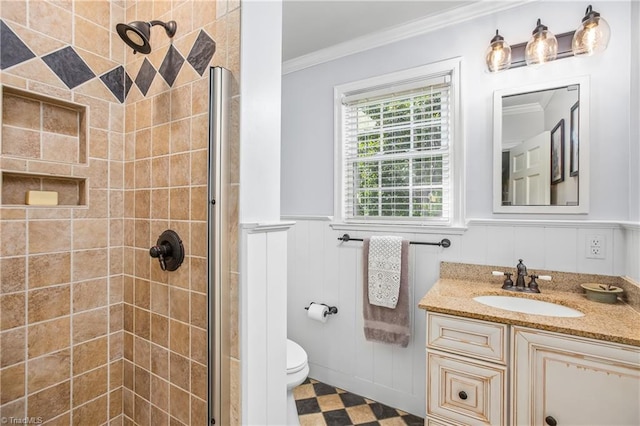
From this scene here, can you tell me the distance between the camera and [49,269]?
1.08m

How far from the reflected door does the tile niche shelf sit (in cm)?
211

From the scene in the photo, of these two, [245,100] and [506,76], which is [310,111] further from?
[245,100]

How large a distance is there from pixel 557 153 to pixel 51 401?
99.7 inches

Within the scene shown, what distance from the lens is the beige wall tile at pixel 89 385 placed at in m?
1.15

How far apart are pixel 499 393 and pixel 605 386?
356mm

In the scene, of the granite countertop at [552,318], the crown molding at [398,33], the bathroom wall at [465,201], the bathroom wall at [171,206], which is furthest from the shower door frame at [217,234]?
the crown molding at [398,33]

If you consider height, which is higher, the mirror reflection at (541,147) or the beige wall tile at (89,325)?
the mirror reflection at (541,147)

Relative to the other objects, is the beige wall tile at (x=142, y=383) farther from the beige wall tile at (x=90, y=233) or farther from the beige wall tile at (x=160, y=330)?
the beige wall tile at (x=90, y=233)

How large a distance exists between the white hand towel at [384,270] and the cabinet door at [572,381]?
784 mm

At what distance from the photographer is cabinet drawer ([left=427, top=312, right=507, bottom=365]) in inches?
50.1

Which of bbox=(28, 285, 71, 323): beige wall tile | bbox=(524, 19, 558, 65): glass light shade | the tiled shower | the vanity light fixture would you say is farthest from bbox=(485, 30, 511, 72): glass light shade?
bbox=(28, 285, 71, 323): beige wall tile

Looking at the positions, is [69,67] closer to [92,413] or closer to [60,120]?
[60,120]

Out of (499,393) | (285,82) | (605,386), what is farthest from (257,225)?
(285,82)

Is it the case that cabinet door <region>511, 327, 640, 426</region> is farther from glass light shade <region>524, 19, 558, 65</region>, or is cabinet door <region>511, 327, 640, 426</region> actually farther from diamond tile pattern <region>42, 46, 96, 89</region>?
diamond tile pattern <region>42, 46, 96, 89</region>
